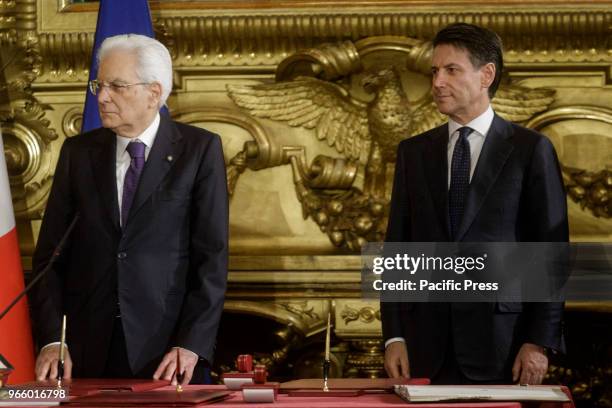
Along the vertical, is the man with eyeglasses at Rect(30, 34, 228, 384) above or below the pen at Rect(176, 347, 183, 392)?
above

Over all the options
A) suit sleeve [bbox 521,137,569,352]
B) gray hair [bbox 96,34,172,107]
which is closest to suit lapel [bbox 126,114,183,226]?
gray hair [bbox 96,34,172,107]

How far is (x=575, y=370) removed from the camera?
440cm

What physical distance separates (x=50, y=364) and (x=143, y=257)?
0.37 metres

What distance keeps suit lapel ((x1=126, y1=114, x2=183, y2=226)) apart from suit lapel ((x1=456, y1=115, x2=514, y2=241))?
82cm

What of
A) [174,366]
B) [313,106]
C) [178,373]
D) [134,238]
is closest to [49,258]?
[134,238]

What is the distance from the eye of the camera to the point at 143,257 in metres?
2.95

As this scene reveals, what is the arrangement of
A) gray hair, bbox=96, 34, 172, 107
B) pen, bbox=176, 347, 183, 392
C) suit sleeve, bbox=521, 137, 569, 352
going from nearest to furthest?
pen, bbox=176, 347, 183, 392 → suit sleeve, bbox=521, 137, 569, 352 → gray hair, bbox=96, 34, 172, 107

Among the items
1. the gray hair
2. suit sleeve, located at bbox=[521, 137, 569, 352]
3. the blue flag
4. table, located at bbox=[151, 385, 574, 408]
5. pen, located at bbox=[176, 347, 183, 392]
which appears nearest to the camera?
table, located at bbox=[151, 385, 574, 408]

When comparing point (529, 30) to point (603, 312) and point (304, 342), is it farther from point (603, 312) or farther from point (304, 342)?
point (304, 342)

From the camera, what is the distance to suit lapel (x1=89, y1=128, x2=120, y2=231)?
301cm

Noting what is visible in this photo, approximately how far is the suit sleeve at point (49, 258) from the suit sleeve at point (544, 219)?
4.15 feet

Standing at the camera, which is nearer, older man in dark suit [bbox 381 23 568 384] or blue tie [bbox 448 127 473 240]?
older man in dark suit [bbox 381 23 568 384]

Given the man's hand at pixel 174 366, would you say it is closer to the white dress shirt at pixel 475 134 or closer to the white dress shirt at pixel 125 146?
the white dress shirt at pixel 125 146

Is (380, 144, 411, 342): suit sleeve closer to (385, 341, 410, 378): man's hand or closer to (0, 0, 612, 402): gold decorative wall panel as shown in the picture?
(385, 341, 410, 378): man's hand
